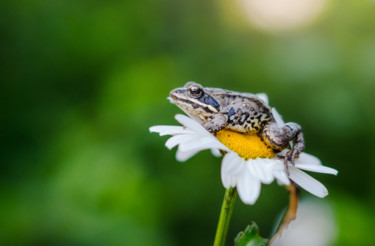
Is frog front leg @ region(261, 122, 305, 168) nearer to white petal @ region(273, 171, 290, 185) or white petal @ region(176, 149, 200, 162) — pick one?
white petal @ region(273, 171, 290, 185)

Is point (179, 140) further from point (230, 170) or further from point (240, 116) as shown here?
point (240, 116)

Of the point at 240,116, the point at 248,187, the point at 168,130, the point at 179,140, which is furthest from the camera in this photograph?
the point at 240,116

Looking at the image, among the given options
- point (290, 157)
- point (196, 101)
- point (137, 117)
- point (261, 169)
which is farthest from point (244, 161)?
point (137, 117)

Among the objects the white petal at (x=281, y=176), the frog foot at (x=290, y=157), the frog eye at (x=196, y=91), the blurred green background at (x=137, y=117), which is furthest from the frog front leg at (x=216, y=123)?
the blurred green background at (x=137, y=117)

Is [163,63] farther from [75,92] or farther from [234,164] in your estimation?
[234,164]

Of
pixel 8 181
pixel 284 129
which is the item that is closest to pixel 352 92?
pixel 284 129

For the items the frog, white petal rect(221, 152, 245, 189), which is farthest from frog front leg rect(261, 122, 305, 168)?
white petal rect(221, 152, 245, 189)
